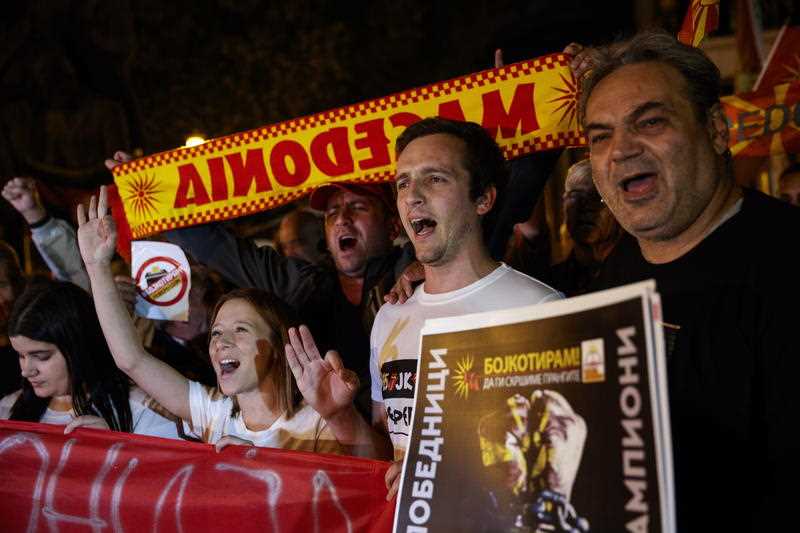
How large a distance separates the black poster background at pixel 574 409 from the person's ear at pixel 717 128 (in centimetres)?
80

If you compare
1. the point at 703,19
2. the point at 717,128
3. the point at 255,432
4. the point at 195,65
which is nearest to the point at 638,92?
the point at 717,128

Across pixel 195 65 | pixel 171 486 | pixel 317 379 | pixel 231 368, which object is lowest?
pixel 171 486

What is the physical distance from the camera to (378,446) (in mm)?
2926

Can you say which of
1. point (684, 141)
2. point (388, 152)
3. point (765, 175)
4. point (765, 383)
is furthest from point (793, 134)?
point (765, 175)

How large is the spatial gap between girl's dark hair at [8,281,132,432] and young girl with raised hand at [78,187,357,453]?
0.40m

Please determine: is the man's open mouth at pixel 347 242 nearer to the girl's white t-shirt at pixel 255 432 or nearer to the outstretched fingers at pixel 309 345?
the girl's white t-shirt at pixel 255 432

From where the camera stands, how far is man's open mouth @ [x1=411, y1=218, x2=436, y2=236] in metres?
2.76

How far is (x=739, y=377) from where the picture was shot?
1.78 meters

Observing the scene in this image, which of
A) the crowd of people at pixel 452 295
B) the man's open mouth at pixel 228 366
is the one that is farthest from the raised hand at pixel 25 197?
the man's open mouth at pixel 228 366

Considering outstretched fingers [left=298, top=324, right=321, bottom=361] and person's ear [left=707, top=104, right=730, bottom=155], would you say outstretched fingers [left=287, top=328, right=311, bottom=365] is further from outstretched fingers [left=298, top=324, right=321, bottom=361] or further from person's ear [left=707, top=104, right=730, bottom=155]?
person's ear [left=707, top=104, right=730, bottom=155]

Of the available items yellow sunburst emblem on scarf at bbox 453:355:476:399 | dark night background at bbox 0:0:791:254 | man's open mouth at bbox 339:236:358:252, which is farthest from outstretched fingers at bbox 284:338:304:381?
dark night background at bbox 0:0:791:254

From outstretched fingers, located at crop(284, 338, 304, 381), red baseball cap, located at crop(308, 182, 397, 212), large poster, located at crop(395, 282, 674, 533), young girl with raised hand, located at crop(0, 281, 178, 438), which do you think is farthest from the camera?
red baseball cap, located at crop(308, 182, 397, 212)

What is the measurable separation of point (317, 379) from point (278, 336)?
23.2 inches

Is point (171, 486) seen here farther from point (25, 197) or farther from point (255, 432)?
point (25, 197)
